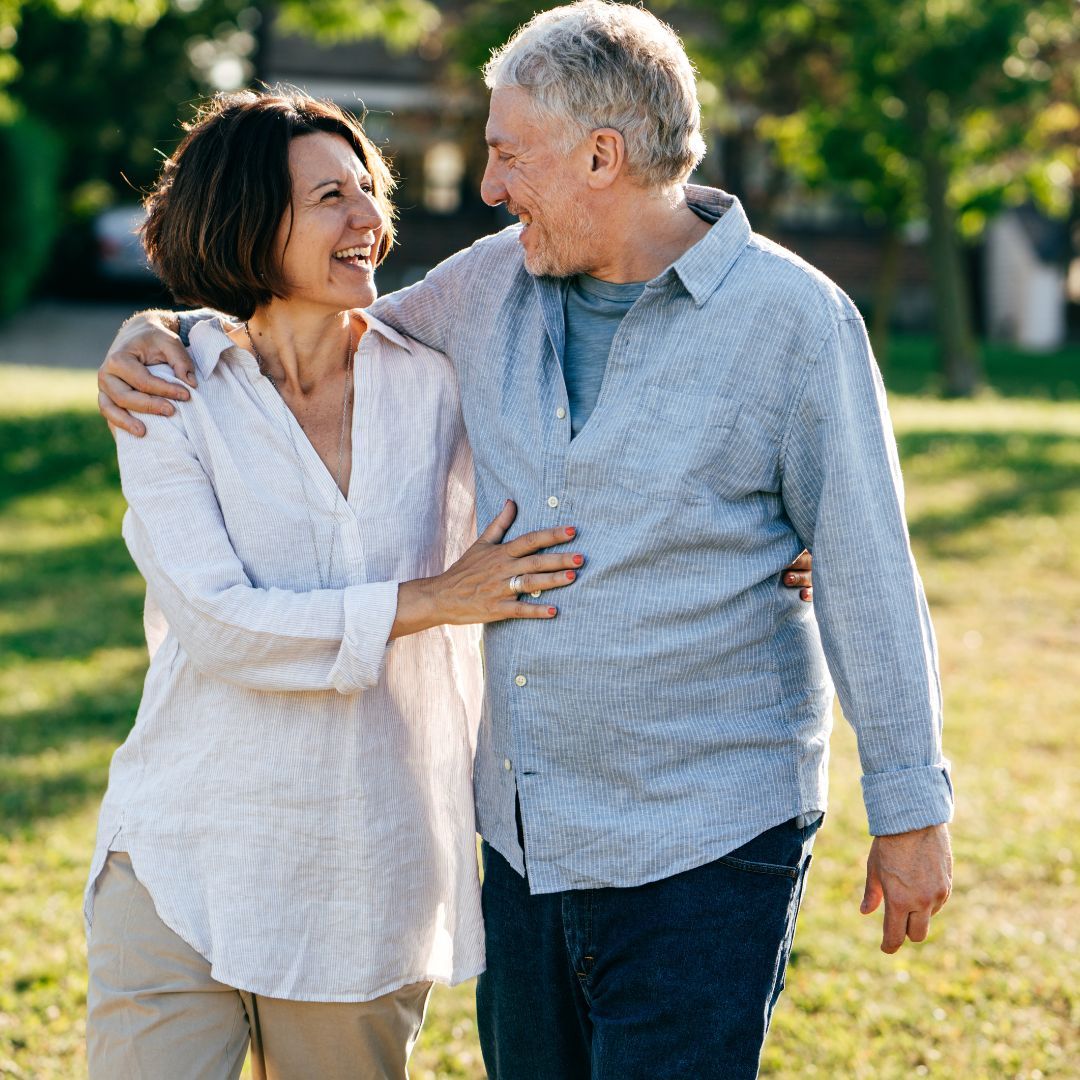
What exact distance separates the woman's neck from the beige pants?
37.0 inches

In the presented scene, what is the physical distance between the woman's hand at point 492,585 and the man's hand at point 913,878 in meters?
0.71

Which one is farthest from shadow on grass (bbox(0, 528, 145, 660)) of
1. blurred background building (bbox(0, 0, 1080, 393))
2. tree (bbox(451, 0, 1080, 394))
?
tree (bbox(451, 0, 1080, 394))

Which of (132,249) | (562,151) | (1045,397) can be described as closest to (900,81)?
(1045,397)

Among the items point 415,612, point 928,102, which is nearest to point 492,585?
point 415,612

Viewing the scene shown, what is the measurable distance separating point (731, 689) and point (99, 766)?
4414mm

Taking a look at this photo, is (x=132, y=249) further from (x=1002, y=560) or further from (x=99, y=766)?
(x=99, y=766)

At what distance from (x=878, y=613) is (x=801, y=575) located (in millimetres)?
233

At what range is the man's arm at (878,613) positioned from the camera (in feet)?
8.18

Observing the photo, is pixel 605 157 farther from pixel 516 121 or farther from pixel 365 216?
pixel 365 216

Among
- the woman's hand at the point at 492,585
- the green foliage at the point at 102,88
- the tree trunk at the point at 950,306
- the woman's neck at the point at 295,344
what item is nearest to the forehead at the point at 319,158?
the woman's neck at the point at 295,344

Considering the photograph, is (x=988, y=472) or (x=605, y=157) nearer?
(x=605, y=157)

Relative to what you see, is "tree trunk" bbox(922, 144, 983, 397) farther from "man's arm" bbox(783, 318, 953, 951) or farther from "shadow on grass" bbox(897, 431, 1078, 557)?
"man's arm" bbox(783, 318, 953, 951)

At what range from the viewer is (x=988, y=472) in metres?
12.8

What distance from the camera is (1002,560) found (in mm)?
10320
